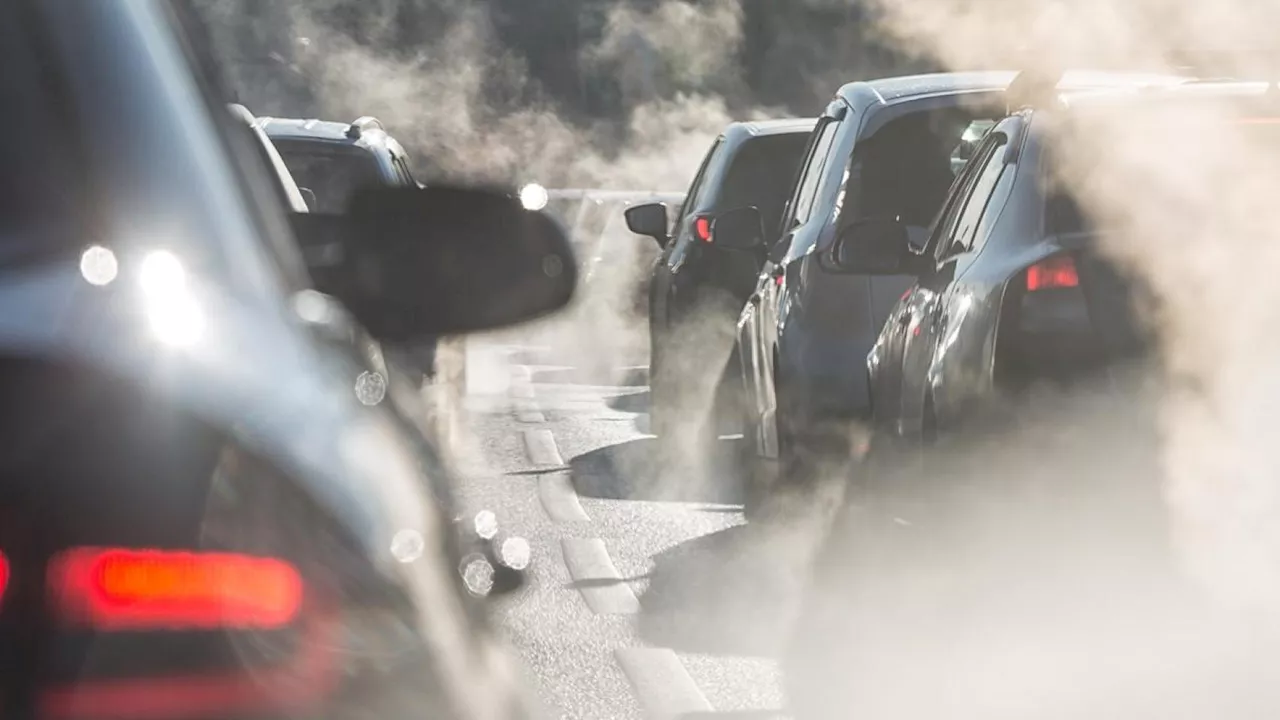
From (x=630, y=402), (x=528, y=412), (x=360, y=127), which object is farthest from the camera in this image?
(x=630, y=402)

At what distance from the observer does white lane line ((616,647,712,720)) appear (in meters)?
6.43

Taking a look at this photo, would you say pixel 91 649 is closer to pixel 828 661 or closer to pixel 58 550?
pixel 58 550

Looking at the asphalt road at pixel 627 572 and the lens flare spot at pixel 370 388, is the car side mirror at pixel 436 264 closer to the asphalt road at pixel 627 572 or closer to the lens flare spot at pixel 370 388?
the lens flare spot at pixel 370 388

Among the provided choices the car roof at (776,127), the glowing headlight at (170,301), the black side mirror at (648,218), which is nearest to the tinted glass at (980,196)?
the glowing headlight at (170,301)

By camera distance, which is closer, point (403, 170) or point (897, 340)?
point (897, 340)

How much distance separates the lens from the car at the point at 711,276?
1259cm

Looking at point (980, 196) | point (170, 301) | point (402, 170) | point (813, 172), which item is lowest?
point (170, 301)

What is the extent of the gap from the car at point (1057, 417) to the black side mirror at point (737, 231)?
3.91 m

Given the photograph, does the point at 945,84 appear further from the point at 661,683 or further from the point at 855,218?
the point at 661,683

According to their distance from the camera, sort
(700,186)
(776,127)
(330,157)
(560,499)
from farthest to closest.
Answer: (700,186) → (776,127) → (560,499) → (330,157)

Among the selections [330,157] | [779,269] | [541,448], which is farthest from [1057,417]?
[541,448]

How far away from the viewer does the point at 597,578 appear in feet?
29.2

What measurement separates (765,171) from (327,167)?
2.79 m

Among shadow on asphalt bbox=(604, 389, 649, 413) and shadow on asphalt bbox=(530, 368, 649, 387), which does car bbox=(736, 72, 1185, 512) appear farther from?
shadow on asphalt bbox=(530, 368, 649, 387)
